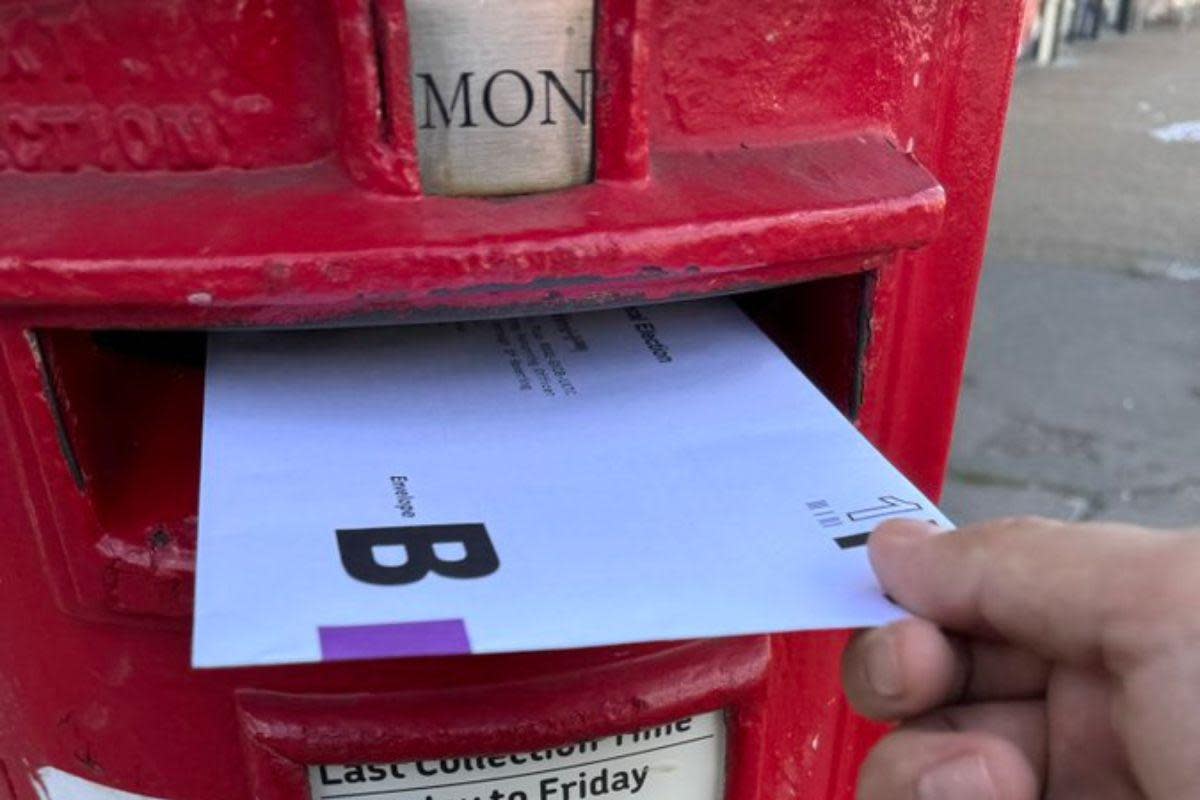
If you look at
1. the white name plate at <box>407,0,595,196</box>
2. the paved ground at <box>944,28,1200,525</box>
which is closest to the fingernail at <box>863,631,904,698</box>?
the white name plate at <box>407,0,595,196</box>

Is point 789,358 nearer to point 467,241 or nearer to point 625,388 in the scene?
point 625,388

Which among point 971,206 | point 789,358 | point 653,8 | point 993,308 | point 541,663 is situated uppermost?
point 653,8

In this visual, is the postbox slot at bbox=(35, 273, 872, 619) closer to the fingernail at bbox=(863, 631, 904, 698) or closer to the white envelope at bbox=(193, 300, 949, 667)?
the white envelope at bbox=(193, 300, 949, 667)

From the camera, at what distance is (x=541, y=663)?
39.3 inches

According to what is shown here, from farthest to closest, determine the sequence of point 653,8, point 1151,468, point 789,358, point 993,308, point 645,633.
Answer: point 993,308 → point 1151,468 → point 789,358 → point 653,8 → point 645,633

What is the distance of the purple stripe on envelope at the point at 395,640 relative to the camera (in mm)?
680

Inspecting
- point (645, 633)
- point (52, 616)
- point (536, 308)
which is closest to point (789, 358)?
point (536, 308)

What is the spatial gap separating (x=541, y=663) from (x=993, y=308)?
3462 mm

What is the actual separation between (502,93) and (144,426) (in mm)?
496

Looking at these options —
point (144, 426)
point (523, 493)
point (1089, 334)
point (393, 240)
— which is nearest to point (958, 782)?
point (523, 493)

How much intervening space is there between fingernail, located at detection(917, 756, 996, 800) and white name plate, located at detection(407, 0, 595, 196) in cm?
46

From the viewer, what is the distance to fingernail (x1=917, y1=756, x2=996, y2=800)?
79cm

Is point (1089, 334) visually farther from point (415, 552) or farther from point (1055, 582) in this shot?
point (415, 552)

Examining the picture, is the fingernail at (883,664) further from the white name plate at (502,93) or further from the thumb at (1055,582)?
the white name plate at (502,93)
